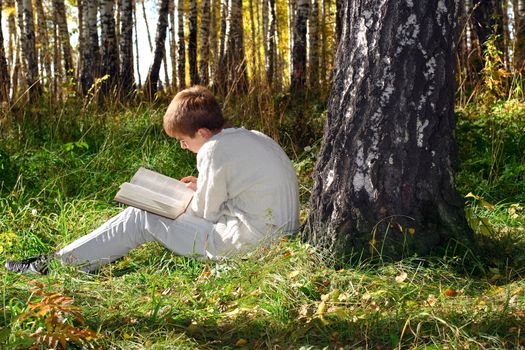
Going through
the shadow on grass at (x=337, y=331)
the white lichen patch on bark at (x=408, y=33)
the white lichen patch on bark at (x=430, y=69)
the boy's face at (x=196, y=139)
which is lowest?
the shadow on grass at (x=337, y=331)

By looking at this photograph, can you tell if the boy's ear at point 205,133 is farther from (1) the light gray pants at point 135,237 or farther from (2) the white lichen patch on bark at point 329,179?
(2) the white lichen patch on bark at point 329,179

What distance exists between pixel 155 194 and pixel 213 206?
329 mm

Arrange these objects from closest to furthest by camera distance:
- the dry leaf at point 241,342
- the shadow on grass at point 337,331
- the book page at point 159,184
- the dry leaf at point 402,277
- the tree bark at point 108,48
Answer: the shadow on grass at point 337,331, the dry leaf at point 241,342, the dry leaf at point 402,277, the book page at point 159,184, the tree bark at point 108,48

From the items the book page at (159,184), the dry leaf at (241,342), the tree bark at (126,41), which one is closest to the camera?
the dry leaf at (241,342)

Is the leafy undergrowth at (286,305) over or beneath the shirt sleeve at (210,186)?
beneath

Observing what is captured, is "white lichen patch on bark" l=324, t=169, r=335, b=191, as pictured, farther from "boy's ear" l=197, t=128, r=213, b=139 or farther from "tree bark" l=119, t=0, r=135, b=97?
"tree bark" l=119, t=0, r=135, b=97

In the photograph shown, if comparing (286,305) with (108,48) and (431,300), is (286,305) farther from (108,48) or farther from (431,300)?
(108,48)

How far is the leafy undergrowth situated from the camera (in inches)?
130

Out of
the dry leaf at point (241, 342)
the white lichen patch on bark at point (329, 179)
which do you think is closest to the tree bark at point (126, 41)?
the white lichen patch on bark at point (329, 179)

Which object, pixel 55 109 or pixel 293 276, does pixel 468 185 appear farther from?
pixel 55 109

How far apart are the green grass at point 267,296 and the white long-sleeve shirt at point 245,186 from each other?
0.53 feet

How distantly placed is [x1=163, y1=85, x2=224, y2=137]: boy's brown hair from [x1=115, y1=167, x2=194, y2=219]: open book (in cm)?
29

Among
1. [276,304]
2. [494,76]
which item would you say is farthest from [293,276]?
[494,76]

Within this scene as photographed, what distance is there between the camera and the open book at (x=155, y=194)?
4.30m
